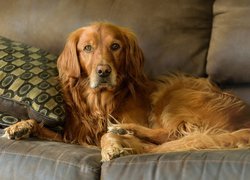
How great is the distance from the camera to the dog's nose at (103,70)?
1.95 metres

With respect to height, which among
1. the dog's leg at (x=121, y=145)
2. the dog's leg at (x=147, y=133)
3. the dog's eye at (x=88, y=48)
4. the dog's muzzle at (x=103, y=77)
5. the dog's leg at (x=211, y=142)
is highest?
the dog's eye at (x=88, y=48)

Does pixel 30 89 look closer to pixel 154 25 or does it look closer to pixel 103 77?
pixel 103 77

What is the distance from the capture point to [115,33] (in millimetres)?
2074

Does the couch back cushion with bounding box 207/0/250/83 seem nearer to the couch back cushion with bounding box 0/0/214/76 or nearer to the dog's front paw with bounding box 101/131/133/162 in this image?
the couch back cushion with bounding box 0/0/214/76

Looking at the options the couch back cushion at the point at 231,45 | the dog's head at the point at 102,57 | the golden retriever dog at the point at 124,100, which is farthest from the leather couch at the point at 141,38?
the dog's head at the point at 102,57

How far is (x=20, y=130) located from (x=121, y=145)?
406 mm

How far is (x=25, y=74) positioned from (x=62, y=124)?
A: 0.85 ft

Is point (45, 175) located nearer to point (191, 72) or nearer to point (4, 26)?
point (191, 72)

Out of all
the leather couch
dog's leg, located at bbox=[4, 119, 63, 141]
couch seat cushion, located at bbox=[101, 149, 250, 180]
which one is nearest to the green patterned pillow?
dog's leg, located at bbox=[4, 119, 63, 141]

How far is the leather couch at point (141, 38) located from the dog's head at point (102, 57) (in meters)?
0.20

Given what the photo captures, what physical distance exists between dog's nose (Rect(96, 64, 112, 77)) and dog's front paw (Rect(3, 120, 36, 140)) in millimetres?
327

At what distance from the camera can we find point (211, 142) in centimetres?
167

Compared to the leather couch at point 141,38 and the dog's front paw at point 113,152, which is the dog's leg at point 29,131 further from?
the dog's front paw at point 113,152

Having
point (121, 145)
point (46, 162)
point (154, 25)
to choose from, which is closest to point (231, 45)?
point (154, 25)
